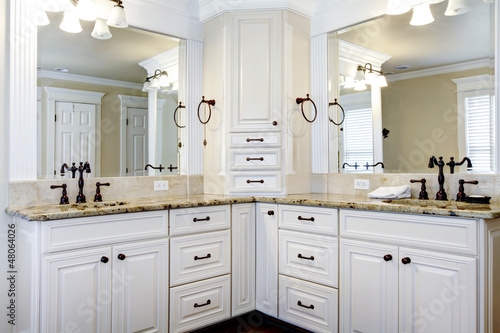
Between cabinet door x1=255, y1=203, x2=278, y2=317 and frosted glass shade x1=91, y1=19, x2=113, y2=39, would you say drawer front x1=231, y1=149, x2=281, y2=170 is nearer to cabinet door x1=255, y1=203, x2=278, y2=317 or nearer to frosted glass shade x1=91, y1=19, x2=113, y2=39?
cabinet door x1=255, y1=203, x2=278, y2=317

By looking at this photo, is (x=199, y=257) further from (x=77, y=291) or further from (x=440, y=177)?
(x=440, y=177)

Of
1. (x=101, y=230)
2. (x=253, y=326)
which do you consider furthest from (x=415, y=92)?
(x=101, y=230)

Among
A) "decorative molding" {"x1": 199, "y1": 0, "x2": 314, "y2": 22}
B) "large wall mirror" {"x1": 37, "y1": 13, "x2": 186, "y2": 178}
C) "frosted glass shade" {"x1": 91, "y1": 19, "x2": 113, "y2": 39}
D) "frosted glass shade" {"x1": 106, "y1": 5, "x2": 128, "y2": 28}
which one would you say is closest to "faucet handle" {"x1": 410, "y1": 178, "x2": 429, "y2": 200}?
"decorative molding" {"x1": 199, "y1": 0, "x2": 314, "y2": 22}

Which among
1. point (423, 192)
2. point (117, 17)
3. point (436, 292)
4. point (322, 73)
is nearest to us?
point (436, 292)

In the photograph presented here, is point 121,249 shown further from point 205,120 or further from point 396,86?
point 396,86

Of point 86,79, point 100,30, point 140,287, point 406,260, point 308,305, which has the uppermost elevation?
point 100,30

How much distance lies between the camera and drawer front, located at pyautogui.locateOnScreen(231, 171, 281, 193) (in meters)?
2.91

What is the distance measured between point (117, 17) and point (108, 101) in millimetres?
586

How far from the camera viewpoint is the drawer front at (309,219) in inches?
91.7

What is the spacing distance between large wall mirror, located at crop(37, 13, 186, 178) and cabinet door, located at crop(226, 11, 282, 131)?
0.49 meters

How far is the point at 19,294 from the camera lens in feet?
7.17

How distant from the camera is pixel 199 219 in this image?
247 centimetres

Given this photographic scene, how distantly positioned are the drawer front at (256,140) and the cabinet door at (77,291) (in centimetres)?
129

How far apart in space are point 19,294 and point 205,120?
1.79 metres
